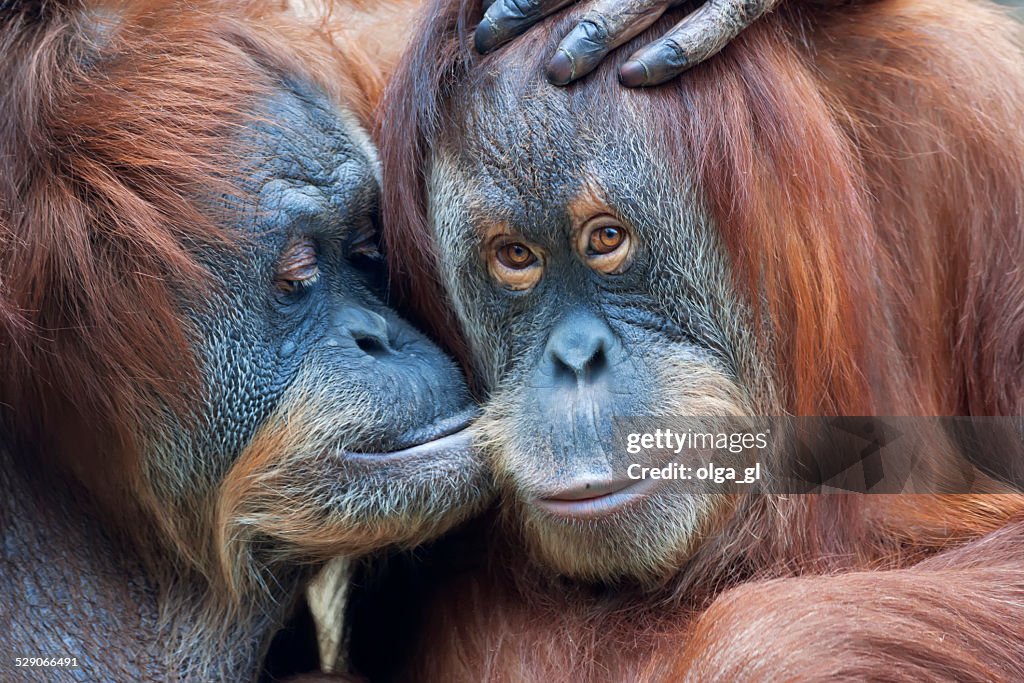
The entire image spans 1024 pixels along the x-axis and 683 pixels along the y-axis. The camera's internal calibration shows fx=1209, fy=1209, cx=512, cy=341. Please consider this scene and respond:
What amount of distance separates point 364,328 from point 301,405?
0.65ft

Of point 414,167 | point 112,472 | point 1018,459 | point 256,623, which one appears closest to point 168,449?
point 112,472

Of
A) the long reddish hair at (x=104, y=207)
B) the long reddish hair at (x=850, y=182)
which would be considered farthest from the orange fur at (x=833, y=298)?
the long reddish hair at (x=104, y=207)

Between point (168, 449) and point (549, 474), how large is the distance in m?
0.73

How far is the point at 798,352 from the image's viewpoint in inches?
83.1

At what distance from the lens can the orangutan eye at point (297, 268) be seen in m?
2.24

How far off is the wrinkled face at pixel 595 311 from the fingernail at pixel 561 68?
0.08 feet

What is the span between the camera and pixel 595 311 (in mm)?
2088

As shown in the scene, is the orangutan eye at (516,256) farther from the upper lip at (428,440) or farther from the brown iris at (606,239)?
the upper lip at (428,440)

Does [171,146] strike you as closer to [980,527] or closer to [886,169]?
[886,169]

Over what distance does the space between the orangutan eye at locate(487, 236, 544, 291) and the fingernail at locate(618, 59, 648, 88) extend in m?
0.33

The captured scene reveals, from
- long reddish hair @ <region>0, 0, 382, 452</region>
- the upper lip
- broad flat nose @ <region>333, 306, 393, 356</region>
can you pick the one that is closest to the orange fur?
broad flat nose @ <region>333, 306, 393, 356</region>

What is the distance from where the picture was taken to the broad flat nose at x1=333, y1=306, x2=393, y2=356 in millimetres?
2316
